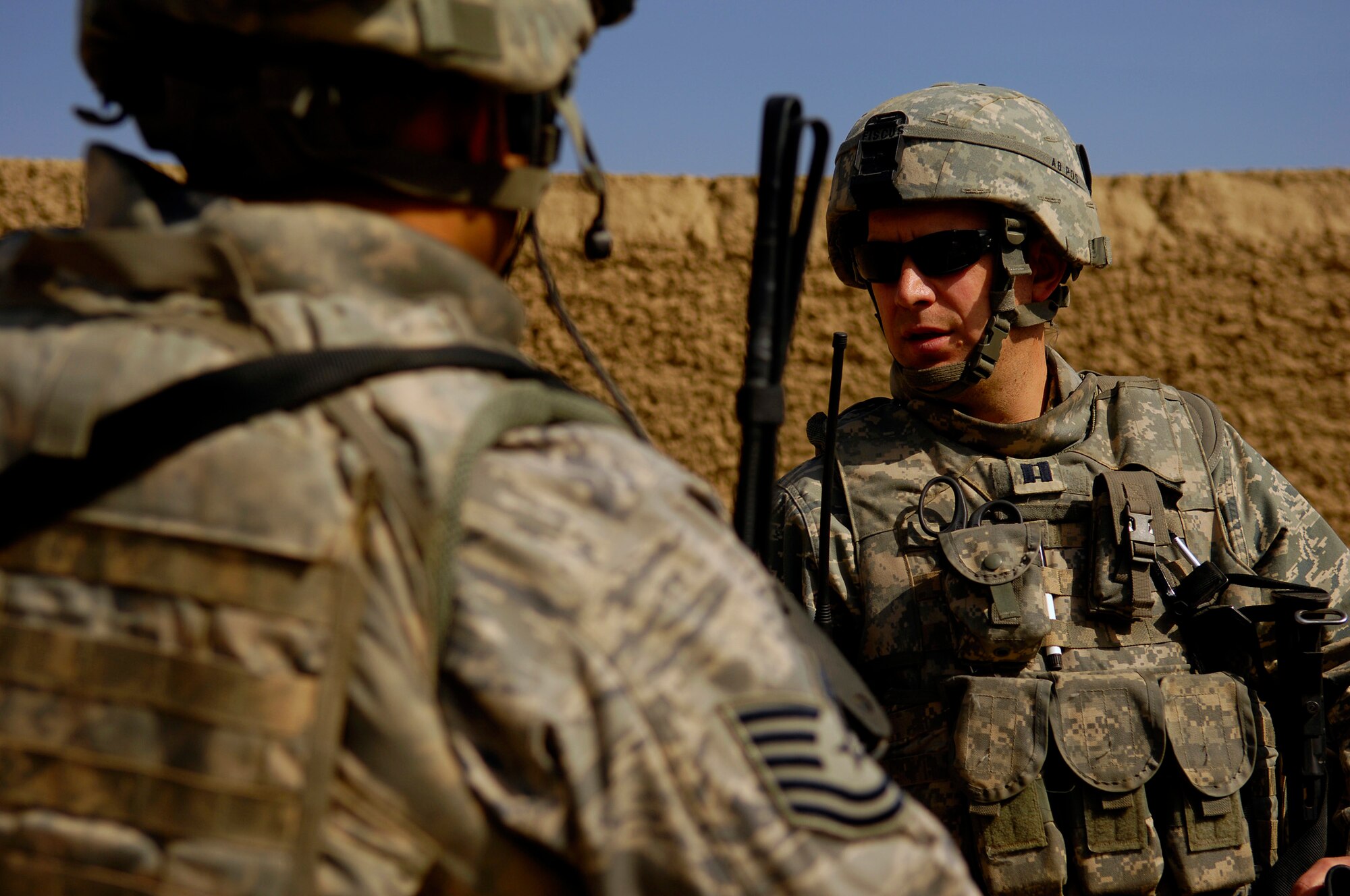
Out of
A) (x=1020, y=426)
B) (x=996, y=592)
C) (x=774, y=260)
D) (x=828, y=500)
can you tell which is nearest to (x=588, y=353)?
(x=774, y=260)

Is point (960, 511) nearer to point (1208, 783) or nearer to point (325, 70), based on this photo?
point (1208, 783)

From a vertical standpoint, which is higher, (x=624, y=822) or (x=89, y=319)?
(x=89, y=319)

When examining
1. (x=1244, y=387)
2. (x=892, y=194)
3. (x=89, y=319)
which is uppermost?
(x=892, y=194)

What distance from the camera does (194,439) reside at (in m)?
0.96

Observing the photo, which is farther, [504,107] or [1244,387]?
[1244,387]

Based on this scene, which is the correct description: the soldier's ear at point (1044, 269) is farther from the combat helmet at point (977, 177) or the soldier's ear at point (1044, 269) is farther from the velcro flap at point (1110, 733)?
the velcro flap at point (1110, 733)

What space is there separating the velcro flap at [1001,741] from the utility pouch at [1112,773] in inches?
2.1

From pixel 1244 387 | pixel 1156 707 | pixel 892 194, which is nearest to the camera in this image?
pixel 1156 707

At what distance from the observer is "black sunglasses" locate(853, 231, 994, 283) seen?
268 centimetres

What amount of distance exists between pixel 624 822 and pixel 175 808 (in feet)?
1.12

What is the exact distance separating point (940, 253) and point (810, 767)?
1.88 m

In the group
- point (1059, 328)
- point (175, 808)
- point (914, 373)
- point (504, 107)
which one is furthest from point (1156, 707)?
point (1059, 328)

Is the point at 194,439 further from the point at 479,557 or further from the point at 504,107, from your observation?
the point at 504,107

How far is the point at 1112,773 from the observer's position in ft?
7.93
